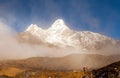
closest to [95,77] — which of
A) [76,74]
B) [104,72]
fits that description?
[104,72]

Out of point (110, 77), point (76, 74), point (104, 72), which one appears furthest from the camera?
point (76, 74)

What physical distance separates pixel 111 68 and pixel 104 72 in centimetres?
460

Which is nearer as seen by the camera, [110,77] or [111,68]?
[110,77]

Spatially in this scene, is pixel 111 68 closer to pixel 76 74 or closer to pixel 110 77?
pixel 110 77

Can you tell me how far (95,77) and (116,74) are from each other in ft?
54.8

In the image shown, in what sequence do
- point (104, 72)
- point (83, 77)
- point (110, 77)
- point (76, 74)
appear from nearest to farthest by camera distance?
point (110, 77), point (104, 72), point (83, 77), point (76, 74)

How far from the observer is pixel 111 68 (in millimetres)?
152000

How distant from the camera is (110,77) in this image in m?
140

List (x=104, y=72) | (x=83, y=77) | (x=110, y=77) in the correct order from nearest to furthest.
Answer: (x=110, y=77) < (x=104, y=72) < (x=83, y=77)

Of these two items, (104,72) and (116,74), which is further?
(104,72)

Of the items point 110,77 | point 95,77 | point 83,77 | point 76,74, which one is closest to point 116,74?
point 110,77

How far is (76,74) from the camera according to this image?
622 feet

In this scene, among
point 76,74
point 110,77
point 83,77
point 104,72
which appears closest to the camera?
point 110,77

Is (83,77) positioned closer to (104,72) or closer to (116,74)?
(104,72)
